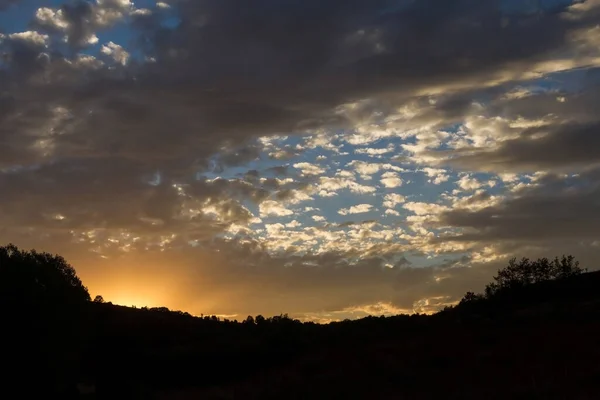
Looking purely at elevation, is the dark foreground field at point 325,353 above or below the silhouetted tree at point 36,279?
below

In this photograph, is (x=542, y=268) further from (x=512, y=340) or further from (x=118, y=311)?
(x=118, y=311)

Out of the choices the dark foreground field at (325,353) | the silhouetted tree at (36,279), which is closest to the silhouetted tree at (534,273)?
the dark foreground field at (325,353)

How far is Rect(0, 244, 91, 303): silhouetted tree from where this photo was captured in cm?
3534

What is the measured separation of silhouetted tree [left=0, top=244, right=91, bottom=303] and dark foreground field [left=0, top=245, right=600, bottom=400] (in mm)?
202

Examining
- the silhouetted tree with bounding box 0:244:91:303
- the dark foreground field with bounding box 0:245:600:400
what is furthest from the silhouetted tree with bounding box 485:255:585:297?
the silhouetted tree with bounding box 0:244:91:303

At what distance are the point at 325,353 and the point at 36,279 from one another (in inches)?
695

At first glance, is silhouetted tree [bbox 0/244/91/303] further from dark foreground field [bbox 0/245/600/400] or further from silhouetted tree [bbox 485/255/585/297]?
silhouetted tree [bbox 485/255/585/297]

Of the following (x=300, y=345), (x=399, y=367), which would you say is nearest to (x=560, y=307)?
(x=300, y=345)

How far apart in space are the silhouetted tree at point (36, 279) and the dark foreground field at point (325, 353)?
20 centimetres

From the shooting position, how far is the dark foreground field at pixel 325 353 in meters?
29.3

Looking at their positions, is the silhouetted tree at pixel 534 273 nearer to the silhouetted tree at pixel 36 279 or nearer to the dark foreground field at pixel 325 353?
the dark foreground field at pixel 325 353

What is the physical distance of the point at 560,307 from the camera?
51.3 metres

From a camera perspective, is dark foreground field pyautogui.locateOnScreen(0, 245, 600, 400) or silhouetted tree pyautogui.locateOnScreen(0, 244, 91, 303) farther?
silhouetted tree pyautogui.locateOnScreen(0, 244, 91, 303)

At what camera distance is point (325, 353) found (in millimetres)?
44562
